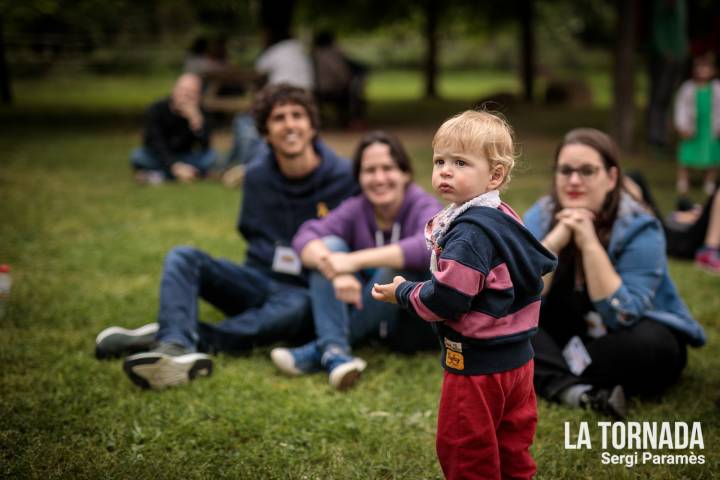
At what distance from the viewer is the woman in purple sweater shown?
11.6 ft

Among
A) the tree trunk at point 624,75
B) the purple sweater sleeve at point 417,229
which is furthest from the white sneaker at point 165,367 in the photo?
the tree trunk at point 624,75

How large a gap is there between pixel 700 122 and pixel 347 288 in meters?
6.11

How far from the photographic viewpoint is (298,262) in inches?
154

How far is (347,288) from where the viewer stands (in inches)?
136

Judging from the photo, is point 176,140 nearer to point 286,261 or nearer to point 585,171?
point 286,261

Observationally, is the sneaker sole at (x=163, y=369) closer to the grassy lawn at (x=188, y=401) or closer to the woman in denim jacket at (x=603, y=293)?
the grassy lawn at (x=188, y=401)

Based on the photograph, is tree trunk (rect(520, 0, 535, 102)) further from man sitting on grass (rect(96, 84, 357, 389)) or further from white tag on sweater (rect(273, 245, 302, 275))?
white tag on sweater (rect(273, 245, 302, 275))

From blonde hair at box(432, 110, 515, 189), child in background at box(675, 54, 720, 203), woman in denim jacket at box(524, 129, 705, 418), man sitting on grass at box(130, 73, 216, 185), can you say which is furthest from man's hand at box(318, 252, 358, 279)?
man sitting on grass at box(130, 73, 216, 185)

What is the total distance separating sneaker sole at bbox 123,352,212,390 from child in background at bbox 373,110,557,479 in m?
1.50

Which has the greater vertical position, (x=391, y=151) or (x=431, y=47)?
(x=431, y=47)

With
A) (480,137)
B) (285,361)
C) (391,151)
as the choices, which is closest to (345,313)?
(285,361)

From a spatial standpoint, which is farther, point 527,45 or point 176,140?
point 527,45

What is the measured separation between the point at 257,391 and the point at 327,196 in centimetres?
125

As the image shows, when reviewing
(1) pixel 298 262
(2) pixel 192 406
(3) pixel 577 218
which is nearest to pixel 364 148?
(1) pixel 298 262
